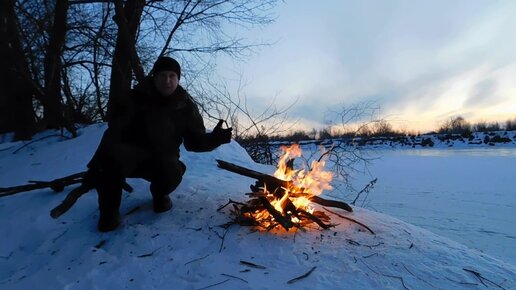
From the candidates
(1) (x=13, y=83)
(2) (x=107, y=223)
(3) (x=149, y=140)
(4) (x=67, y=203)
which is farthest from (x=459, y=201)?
(1) (x=13, y=83)

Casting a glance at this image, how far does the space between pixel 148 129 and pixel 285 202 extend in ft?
4.44

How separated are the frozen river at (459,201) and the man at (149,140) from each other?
3.26 metres

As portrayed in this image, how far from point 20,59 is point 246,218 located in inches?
273

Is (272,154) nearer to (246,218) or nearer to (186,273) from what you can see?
(246,218)

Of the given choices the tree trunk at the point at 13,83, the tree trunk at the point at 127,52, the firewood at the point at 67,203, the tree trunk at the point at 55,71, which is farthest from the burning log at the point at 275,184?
the tree trunk at the point at 13,83

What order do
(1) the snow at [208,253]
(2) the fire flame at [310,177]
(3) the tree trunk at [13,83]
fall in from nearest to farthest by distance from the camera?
(1) the snow at [208,253] → (2) the fire flame at [310,177] → (3) the tree trunk at [13,83]

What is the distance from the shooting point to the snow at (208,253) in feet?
7.65

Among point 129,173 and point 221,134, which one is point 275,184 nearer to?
point 221,134

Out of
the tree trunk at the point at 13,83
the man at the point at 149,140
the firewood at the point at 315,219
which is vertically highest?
the tree trunk at the point at 13,83

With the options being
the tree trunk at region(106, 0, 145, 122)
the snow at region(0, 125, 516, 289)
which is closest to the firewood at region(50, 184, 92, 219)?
the snow at region(0, 125, 516, 289)

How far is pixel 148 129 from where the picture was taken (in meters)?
3.17

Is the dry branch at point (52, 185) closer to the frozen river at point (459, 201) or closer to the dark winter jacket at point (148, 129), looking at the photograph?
the dark winter jacket at point (148, 129)

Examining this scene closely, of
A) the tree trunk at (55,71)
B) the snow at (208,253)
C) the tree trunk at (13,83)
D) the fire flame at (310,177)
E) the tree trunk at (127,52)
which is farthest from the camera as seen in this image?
the tree trunk at (13,83)

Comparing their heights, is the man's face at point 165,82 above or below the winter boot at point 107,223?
above
